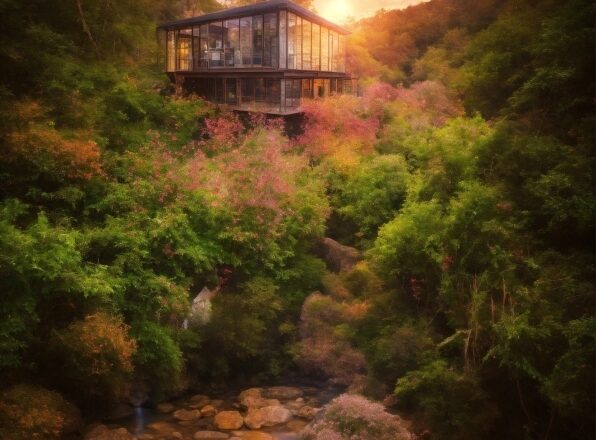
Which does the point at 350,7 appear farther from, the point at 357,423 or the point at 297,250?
the point at 357,423

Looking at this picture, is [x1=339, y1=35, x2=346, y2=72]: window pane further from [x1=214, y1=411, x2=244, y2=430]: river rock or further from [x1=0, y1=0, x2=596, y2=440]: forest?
[x1=214, y1=411, x2=244, y2=430]: river rock

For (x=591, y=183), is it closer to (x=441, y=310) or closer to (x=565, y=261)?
(x=565, y=261)

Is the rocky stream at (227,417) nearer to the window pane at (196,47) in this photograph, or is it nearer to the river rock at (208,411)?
the river rock at (208,411)

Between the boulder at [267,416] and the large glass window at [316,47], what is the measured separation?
76.2ft

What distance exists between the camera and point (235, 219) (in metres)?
19.9

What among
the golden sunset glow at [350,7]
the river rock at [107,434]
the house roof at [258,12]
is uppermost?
the golden sunset glow at [350,7]

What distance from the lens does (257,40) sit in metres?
31.4

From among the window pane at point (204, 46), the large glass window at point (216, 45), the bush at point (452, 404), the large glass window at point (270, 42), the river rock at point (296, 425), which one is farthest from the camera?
the window pane at point (204, 46)

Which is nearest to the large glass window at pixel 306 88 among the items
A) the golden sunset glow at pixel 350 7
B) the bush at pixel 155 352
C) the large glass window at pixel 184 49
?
the large glass window at pixel 184 49

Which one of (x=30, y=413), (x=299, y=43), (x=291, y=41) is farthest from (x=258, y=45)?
(x=30, y=413)

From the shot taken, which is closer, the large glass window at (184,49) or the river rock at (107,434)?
the river rock at (107,434)

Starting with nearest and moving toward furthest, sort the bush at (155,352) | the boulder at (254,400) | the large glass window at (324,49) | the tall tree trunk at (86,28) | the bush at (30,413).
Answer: the bush at (30,413), the bush at (155,352), the boulder at (254,400), the tall tree trunk at (86,28), the large glass window at (324,49)

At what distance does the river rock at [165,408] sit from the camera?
1919 centimetres

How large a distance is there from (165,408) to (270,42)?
72.6ft
